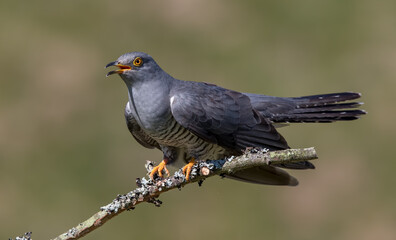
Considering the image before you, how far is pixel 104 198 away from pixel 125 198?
3.51 m

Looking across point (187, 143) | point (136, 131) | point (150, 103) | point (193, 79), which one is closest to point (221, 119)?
point (187, 143)

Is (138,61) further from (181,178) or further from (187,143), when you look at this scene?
(181,178)

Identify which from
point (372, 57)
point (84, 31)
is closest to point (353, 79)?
point (372, 57)

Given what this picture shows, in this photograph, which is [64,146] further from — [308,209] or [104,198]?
[308,209]

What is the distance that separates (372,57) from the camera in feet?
29.6

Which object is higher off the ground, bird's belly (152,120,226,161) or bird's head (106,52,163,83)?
bird's head (106,52,163,83)

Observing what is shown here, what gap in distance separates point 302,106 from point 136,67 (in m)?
1.31

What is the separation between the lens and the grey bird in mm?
4797

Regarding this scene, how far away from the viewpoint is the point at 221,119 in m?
4.98

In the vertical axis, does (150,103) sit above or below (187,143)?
above

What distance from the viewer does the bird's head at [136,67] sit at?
4727mm

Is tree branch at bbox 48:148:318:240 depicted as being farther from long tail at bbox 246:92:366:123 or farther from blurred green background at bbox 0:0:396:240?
blurred green background at bbox 0:0:396:240

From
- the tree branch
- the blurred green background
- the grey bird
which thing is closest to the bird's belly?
the grey bird

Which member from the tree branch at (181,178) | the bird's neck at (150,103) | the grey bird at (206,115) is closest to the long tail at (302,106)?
the grey bird at (206,115)
